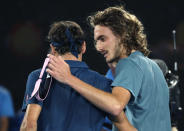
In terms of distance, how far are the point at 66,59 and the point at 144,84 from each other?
1.36 ft

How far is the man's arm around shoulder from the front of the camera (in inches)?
62.5

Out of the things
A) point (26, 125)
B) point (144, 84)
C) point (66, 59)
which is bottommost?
point (26, 125)

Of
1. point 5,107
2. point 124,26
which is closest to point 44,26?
point 5,107

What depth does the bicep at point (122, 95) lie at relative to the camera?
1.58 meters

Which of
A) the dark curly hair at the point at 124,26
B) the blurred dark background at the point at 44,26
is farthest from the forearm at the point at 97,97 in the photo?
the blurred dark background at the point at 44,26

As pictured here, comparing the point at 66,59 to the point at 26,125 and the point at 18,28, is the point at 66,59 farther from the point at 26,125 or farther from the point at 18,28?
the point at 18,28

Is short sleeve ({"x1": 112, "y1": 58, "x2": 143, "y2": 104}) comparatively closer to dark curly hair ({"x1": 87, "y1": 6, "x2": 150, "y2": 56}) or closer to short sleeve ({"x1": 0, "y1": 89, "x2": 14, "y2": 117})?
dark curly hair ({"x1": 87, "y1": 6, "x2": 150, "y2": 56})

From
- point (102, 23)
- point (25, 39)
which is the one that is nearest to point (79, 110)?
point (102, 23)

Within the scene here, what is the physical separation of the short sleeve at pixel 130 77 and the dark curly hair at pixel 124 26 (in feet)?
0.81

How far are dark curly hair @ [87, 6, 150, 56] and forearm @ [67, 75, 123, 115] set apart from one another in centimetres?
45

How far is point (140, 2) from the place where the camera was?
514 centimetres

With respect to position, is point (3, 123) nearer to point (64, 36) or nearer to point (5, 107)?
point (5, 107)

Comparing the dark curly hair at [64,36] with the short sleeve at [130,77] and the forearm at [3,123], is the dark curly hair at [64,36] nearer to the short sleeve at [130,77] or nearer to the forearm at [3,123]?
the short sleeve at [130,77]

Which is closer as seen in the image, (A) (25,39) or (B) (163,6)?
(B) (163,6)
